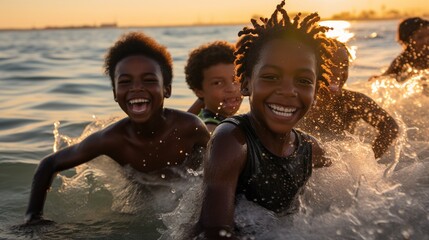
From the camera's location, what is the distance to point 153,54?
434cm

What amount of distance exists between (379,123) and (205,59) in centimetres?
167

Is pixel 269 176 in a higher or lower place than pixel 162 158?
higher

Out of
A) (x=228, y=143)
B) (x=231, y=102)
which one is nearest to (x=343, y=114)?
(x=231, y=102)

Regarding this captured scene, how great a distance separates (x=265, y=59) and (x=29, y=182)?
10.6 feet

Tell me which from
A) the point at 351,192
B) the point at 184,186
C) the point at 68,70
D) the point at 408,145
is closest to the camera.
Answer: the point at 351,192

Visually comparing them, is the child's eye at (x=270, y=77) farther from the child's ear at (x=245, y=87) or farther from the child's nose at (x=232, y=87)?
the child's nose at (x=232, y=87)

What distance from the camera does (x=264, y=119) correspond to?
298 centimetres

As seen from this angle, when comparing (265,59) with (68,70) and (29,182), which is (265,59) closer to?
(29,182)

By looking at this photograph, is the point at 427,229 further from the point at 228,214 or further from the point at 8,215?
the point at 8,215

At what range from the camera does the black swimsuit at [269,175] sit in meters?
2.92

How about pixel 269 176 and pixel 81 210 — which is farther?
pixel 81 210

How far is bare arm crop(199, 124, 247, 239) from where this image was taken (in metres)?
2.64

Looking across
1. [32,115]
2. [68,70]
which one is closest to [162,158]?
[32,115]

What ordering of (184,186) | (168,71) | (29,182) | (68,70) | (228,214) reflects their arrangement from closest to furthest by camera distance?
1. (228,214)
2. (184,186)
3. (168,71)
4. (29,182)
5. (68,70)
